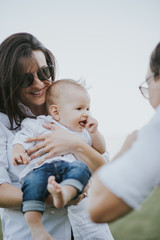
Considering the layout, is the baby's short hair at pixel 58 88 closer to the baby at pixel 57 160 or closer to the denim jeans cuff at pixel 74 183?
the baby at pixel 57 160

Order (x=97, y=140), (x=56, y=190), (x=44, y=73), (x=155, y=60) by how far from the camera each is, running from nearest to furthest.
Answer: (x=155, y=60), (x=56, y=190), (x=97, y=140), (x=44, y=73)

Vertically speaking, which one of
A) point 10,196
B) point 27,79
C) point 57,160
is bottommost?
point 10,196

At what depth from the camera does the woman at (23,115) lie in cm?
238

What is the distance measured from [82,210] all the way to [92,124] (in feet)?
2.57

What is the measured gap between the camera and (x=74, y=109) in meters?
2.79

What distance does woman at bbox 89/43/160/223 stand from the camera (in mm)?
1338

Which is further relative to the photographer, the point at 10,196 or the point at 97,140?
the point at 97,140

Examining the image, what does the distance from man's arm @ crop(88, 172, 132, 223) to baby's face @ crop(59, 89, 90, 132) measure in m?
1.32

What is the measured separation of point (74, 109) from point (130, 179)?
5.03ft

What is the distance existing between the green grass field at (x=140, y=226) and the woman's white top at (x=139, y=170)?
34.6 feet

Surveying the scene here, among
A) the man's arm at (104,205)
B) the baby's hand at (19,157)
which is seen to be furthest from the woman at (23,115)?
the man's arm at (104,205)

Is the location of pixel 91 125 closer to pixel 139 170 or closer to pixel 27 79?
pixel 27 79

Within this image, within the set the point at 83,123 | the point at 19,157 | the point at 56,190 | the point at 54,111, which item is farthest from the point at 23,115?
the point at 56,190

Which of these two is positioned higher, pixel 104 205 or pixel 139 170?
pixel 139 170
